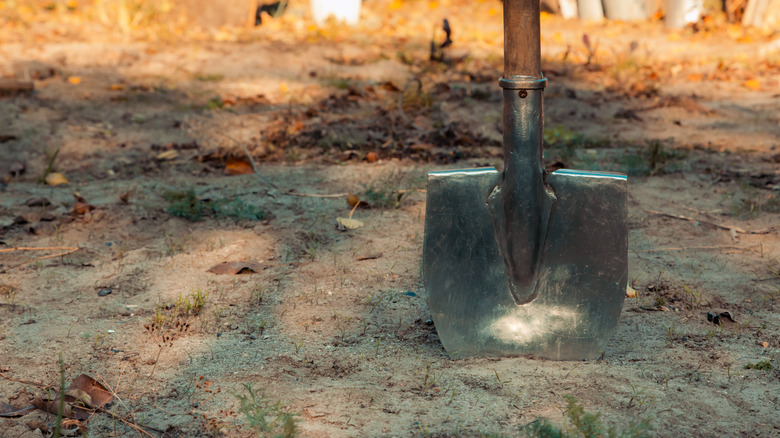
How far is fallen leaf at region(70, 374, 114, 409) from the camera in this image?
152 cm

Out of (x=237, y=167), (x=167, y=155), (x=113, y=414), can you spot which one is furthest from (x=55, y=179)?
(x=113, y=414)

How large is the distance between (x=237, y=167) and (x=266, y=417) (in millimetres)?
1959

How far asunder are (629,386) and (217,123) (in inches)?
116

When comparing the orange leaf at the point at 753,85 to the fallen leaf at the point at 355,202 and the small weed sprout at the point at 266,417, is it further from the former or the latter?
the small weed sprout at the point at 266,417

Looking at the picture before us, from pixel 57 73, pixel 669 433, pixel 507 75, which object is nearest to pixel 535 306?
pixel 669 433

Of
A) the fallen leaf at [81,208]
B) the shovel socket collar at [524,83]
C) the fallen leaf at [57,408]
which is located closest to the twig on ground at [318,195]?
the fallen leaf at [81,208]

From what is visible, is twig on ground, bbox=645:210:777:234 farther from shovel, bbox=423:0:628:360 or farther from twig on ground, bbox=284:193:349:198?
twig on ground, bbox=284:193:349:198

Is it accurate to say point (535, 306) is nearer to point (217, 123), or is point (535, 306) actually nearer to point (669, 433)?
point (669, 433)

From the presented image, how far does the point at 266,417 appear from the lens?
4.76ft

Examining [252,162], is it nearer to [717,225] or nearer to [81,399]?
[81,399]

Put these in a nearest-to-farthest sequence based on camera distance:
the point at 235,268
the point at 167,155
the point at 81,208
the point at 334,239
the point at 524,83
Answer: the point at 524,83
the point at 235,268
the point at 334,239
the point at 81,208
the point at 167,155

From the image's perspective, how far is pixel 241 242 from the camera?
241 centimetres

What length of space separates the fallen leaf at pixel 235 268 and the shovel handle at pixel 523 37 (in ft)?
3.38

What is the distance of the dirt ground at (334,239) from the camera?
152 centimetres
